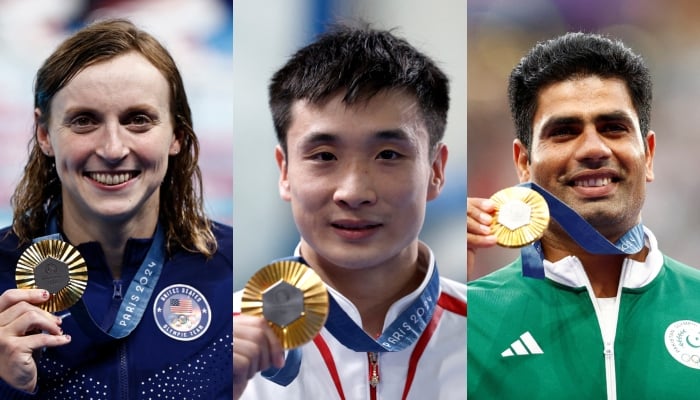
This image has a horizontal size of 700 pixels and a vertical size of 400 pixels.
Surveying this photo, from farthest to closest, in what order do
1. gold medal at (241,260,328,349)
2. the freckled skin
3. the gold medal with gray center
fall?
the freckled skin
the gold medal with gray center
gold medal at (241,260,328,349)

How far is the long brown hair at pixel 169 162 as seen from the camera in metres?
3.77

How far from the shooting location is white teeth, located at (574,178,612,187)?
12.1 ft

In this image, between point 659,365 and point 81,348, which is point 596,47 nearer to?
point 659,365

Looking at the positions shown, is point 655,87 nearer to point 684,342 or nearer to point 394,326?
point 684,342

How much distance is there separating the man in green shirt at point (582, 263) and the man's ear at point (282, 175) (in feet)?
2.77

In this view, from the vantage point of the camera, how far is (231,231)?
3848 millimetres

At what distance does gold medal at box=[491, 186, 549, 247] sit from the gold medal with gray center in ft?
6.15

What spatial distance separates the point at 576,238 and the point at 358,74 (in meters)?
1.23

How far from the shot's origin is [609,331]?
12.0 feet

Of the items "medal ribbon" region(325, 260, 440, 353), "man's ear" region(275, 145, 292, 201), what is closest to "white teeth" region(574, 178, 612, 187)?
"medal ribbon" region(325, 260, 440, 353)

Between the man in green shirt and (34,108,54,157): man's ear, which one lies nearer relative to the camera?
the man in green shirt

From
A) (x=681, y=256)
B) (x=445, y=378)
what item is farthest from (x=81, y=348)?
(x=681, y=256)

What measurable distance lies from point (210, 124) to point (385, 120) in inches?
32.7

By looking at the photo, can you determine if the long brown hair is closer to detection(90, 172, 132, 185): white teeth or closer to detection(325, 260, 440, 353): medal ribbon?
detection(90, 172, 132, 185): white teeth
